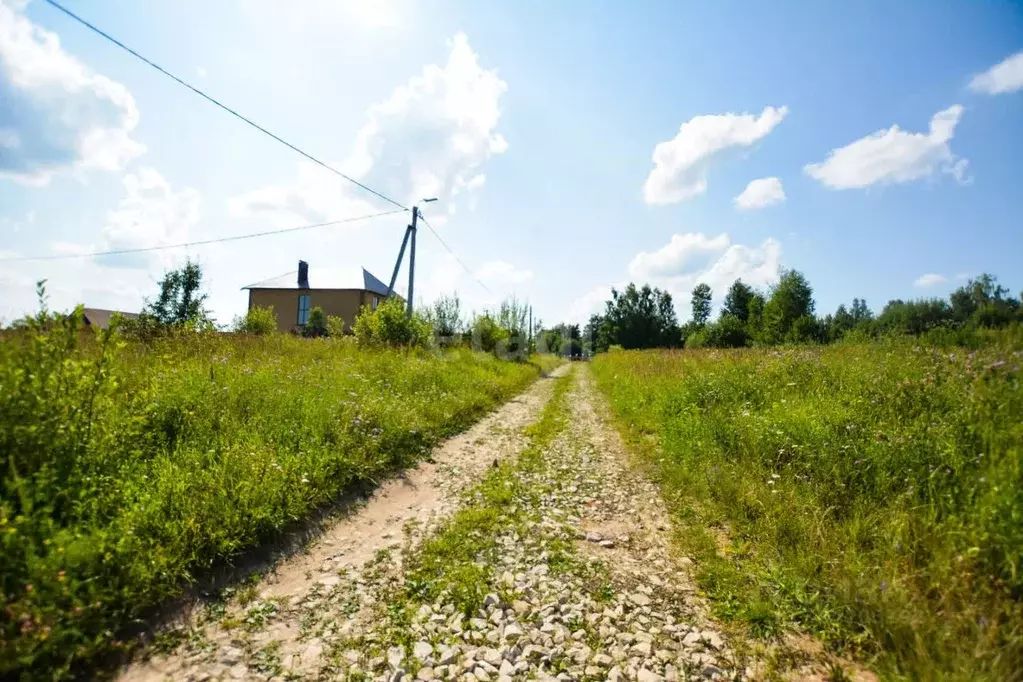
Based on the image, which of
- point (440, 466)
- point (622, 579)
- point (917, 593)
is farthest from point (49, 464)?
point (917, 593)

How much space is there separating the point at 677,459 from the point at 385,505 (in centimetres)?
428

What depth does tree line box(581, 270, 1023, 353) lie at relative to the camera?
40.9 metres

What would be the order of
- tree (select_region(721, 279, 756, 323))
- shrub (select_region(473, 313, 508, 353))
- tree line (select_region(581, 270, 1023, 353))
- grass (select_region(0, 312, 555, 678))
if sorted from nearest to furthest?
grass (select_region(0, 312, 555, 678)) < shrub (select_region(473, 313, 508, 353)) < tree line (select_region(581, 270, 1023, 353)) < tree (select_region(721, 279, 756, 323))

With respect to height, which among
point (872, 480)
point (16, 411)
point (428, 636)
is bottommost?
point (428, 636)

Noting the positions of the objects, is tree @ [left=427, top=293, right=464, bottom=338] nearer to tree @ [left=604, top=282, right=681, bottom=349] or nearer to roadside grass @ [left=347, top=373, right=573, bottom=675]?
roadside grass @ [left=347, top=373, right=573, bottom=675]

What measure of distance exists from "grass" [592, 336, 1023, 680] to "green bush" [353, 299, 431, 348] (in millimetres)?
12265

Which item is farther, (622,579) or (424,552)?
(424,552)

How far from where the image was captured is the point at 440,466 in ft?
22.0

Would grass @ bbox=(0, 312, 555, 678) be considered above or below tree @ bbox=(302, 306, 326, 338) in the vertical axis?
below

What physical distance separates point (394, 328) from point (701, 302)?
74730mm

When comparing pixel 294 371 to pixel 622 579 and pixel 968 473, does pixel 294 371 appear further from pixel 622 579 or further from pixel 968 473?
pixel 968 473

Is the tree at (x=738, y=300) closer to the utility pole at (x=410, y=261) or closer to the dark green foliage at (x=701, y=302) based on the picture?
the dark green foliage at (x=701, y=302)

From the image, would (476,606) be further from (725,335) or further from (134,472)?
(725,335)

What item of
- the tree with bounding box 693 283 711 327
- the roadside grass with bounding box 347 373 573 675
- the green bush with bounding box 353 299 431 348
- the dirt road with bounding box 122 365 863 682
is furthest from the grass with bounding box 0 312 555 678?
the tree with bounding box 693 283 711 327
